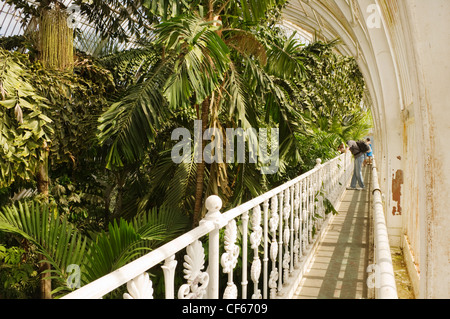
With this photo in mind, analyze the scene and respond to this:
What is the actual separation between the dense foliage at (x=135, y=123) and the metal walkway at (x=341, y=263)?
1.13 meters

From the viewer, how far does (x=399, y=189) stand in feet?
16.2

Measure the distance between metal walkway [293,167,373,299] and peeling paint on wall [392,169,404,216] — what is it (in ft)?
1.88

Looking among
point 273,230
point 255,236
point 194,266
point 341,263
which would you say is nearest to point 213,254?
point 194,266

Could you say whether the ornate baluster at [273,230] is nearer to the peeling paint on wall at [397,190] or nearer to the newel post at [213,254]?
the newel post at [213,254]

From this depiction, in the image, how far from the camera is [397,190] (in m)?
4.96

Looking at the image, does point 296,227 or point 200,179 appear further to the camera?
point 200,179

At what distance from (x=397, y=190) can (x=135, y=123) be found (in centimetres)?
341

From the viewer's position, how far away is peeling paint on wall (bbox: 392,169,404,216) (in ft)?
15.9

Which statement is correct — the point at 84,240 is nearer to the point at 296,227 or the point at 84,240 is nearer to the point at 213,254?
the point at 296,227

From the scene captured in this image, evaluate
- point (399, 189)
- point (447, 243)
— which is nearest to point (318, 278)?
point (399, 189)

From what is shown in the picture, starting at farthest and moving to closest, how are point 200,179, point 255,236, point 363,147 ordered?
point 363,147 → point 200,179 → point 255,236

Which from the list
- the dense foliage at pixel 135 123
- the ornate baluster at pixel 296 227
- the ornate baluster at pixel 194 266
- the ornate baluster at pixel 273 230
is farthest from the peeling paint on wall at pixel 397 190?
the ornate baluster at pixel 194 266
